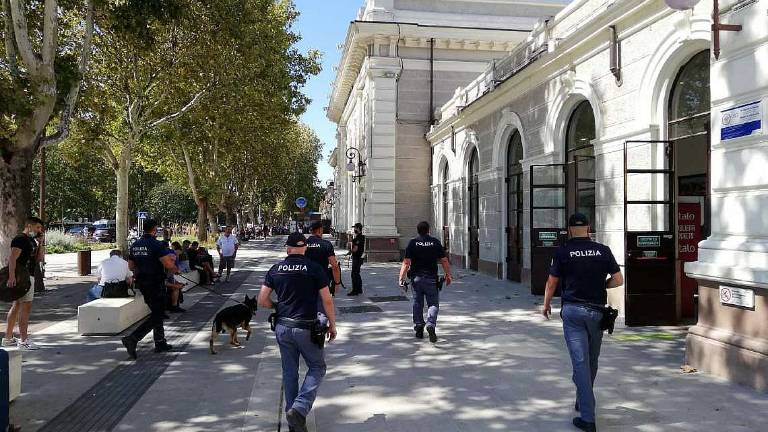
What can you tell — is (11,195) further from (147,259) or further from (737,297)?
(737,297)

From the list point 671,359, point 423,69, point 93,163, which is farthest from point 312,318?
point 93,163

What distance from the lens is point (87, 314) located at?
28.0ft

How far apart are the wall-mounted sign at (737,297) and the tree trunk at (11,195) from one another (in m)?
12.3

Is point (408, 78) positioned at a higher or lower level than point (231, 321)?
higher

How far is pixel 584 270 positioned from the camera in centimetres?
462

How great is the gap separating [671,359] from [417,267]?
332cm

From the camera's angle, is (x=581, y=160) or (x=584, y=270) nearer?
(x=584, y=270)

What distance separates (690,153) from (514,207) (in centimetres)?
591

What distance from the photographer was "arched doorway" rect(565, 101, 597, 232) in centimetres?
1112

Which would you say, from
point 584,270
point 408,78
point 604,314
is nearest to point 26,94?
point 584,270

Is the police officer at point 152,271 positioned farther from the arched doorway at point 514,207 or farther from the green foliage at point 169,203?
the green foliage at point 169,203

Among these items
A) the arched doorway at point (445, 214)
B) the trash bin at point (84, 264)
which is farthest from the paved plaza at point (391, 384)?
the arched doorway at point (445, 214)

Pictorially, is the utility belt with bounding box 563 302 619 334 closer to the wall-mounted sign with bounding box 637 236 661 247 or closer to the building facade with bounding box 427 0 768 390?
the building facade with bounding box 427 0 768 390

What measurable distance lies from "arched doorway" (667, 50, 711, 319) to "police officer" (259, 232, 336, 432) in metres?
6.23
